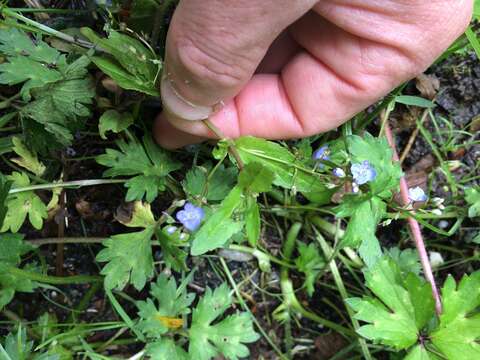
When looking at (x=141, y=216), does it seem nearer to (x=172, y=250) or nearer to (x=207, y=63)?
(x=172, y=250)

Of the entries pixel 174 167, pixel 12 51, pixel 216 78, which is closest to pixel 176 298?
pixel 174 167

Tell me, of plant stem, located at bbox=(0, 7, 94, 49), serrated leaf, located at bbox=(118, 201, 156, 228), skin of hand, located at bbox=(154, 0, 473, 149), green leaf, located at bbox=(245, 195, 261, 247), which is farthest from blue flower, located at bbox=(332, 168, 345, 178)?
plant stem, located at bbox=(0, 7, 94, 49)

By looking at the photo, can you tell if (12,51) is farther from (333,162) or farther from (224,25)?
(333,162)

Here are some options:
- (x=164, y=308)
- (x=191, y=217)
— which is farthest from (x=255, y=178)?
(x=164, y=308)

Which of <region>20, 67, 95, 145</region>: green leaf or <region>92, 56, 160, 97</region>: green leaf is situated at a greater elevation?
<region>92, 56, 160, 97</region>: green leaf

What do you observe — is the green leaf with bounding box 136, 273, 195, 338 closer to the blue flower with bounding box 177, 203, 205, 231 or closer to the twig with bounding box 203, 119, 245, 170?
the blue flower with bounding box 177, 203, 205, 231

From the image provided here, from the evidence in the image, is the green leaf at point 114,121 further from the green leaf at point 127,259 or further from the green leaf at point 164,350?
the green leaf at point 164,350

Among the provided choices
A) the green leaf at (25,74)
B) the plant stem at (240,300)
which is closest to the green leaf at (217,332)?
the plant stem at (240,300)
